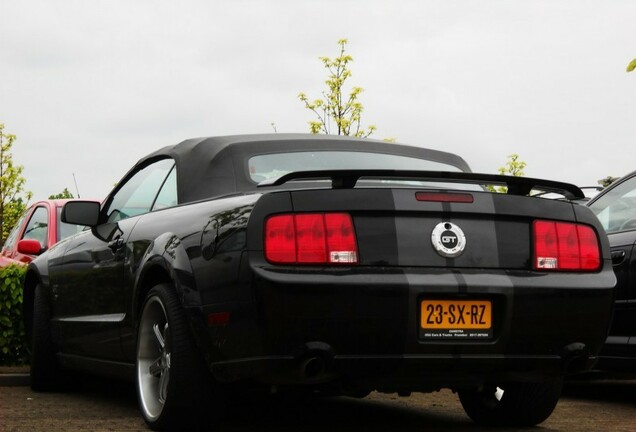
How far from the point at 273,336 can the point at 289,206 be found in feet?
1.87

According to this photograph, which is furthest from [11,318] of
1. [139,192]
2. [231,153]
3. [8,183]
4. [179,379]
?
[8,183]

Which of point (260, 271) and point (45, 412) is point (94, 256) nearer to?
point (45, 412)

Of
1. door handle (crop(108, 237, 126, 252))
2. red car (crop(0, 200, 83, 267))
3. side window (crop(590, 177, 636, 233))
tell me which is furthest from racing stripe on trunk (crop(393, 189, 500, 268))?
red car (crop(0, 200, 83, 267))

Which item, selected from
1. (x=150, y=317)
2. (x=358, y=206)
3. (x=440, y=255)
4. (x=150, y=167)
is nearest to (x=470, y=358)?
(x=440, y=255)

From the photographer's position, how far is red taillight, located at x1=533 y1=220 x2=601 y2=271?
561 cm

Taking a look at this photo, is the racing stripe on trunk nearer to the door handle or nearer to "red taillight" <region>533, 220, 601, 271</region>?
"red taillight" <region>533, 220, 601, 271</region>

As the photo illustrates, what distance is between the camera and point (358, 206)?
17.5ft

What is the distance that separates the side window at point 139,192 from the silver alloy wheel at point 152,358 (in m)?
0.89

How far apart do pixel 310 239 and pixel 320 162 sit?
1.38m

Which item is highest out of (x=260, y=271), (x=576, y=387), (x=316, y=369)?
(x=260, y=271)

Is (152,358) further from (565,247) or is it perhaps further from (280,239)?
(565,247)

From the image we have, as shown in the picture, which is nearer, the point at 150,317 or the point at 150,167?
the point at 150,317

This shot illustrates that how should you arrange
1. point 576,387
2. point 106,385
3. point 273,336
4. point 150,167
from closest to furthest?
point 273,336
point 150,167
point 106,385
point 576,387

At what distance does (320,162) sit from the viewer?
6555 millimetres
